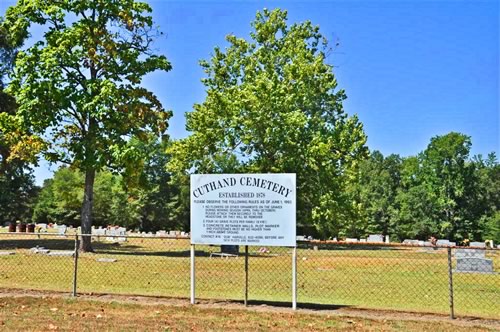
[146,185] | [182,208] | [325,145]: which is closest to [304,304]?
[146,185]

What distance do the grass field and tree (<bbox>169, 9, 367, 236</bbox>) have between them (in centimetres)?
2599

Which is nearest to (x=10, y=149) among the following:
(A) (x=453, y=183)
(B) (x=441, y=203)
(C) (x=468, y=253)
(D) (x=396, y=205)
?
(C) (x=468, y=253)

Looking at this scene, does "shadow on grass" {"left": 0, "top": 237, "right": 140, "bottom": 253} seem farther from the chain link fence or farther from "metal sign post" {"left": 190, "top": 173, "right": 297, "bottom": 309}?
"metal sign post" {"left": 190, "top": 173, "right": 297, "bottom": 309}

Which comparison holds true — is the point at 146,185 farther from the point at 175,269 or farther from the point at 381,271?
the point at 381,271

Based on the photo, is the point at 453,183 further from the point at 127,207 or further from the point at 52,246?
the point at 52,246

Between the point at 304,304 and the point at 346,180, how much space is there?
28.5 m

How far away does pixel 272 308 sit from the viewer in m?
10.1

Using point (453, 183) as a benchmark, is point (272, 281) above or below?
below

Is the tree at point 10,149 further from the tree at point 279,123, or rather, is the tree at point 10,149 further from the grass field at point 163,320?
the grass field at point 163,320

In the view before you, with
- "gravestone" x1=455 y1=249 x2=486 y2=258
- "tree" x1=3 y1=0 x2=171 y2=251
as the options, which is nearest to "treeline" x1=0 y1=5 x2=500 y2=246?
"tree" x1=3 y1=0 x2=171 y2=251

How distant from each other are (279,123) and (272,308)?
1025 inches

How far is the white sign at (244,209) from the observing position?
10031mm

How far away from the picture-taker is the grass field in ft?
26.5

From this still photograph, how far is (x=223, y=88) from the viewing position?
136ft
